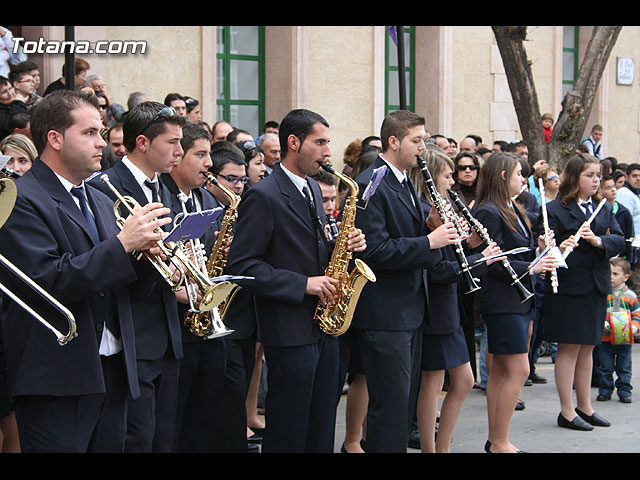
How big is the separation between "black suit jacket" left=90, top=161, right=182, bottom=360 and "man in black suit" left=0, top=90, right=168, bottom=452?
0.43 m

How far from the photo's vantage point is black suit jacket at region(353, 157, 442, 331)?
17.7ft

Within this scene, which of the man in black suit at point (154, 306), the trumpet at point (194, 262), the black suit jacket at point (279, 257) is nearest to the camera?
the man in black suit at point (154, 306)

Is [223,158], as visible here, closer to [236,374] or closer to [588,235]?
[236,374]

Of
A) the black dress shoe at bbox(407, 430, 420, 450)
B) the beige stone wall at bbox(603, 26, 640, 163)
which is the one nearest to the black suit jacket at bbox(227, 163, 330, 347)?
the black dress shoe at bbox(407, 430, 420, 450)

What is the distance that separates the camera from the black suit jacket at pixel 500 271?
643 centimetres

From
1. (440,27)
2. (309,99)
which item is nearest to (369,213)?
(309,99)

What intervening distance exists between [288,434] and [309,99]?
9.72 meters

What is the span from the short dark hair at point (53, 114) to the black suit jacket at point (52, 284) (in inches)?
7.9

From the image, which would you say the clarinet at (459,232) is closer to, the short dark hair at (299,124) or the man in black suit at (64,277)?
the short dark hair at (299,124)

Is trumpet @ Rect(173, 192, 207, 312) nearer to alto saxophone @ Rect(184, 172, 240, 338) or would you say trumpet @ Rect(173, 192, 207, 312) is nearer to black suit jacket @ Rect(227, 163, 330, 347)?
black suit jacket @ Rect(227, 163, 330, 347)

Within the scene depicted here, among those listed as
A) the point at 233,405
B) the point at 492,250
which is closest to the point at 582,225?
the point at 492,250

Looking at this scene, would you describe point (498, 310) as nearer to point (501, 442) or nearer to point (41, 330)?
point (501, 442)

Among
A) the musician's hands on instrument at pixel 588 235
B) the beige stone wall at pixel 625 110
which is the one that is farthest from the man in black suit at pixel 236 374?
the beige stone wall at pixel 625 110

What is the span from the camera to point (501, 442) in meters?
6.49
